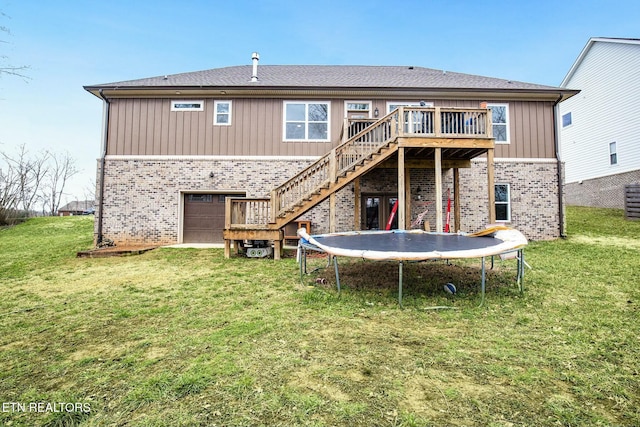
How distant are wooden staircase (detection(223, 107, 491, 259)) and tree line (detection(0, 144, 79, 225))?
16588 millimetres

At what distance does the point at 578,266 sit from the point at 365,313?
557 cm

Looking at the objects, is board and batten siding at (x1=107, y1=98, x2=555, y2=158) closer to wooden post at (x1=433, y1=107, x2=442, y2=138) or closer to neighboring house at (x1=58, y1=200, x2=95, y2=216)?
wooden post at (x1=433, y1=107, x2=442, y2=138)

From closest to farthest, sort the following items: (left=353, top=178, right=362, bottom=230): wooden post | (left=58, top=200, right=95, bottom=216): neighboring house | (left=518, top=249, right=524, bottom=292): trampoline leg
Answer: (left=518, top=249, right=524, bottom=292): trampoline leg, (left=353, top=178, right=362, bottom=230): wooden post, (left=58, top=200, right=95, bottom=216): neighboring house

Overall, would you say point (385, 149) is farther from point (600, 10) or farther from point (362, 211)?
point (600, 10)

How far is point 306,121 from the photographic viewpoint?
1088 centimetres

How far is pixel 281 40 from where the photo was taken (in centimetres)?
2392

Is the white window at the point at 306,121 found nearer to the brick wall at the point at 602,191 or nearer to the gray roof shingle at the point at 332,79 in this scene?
the gray roof shingle at the point at 332,79

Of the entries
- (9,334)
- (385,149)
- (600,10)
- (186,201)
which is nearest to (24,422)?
(9,334)

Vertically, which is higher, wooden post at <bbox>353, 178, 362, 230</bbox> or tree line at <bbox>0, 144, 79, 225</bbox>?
tree line at <bbox>0, 144, 79, 225</bbox>

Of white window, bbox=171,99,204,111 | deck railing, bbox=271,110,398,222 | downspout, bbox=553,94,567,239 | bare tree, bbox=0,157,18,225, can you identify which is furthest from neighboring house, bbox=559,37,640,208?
bare tree, bbox=0,157,18,225

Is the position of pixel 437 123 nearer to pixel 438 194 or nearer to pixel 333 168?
pixel 438 194

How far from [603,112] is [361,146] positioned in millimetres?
16045

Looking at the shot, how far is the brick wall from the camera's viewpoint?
14.7 m

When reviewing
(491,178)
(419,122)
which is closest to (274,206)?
(419,122)
